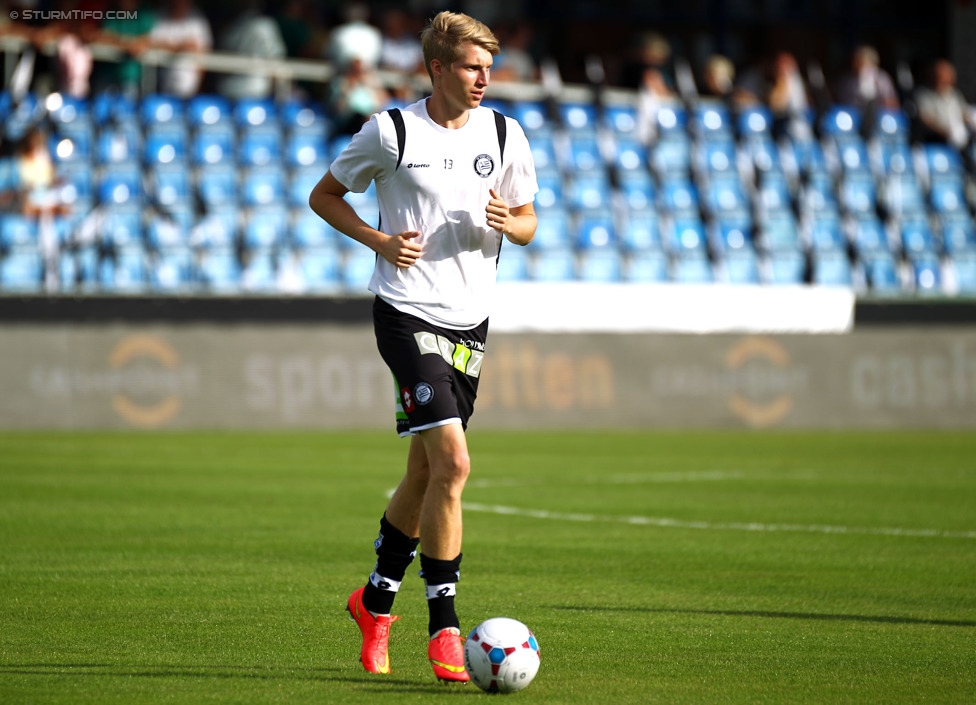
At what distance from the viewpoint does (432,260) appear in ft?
20.3

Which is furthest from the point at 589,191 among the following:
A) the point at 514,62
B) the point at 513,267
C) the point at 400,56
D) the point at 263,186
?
the point at 263,186

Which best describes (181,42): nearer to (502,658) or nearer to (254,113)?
(254,113)

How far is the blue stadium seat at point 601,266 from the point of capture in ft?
78.7

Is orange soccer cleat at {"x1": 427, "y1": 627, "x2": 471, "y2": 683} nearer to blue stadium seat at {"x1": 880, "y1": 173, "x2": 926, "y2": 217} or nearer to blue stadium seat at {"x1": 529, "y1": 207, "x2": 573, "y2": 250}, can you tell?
blue stadium seat at {"x1": 529, "y1": 207, "x2": 573, "y2": 250}

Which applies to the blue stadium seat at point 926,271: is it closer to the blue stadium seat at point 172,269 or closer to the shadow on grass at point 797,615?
the blue stadium seat at point 172,269

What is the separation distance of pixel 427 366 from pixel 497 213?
644 millimetres

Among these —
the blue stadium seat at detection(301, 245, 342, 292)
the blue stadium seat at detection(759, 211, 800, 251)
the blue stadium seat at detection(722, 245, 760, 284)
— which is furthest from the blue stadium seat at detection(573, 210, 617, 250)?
the blue stadium seat at detection(301, 245, 342, 292)

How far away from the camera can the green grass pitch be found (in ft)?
19.1

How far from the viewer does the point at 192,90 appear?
24.5 m

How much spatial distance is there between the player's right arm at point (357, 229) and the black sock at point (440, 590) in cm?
113

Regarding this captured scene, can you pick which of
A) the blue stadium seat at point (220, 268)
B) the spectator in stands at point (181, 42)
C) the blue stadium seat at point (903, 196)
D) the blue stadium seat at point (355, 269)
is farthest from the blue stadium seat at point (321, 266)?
the blue stadium seat at point (903, 196)

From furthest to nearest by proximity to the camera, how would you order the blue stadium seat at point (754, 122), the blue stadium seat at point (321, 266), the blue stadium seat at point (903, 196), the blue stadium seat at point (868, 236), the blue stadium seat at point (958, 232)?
the blue stadium seat at point (754, 122) → the blue stadium seat at point (903, 196) → the blue stadium seat at point (958, 232) → the blue stadium seat at point (868, 236) → the blue stadium seat at point (321, 266)

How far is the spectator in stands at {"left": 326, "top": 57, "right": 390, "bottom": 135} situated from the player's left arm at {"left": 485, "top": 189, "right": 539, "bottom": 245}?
1767 centimetres

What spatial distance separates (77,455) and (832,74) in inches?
879
